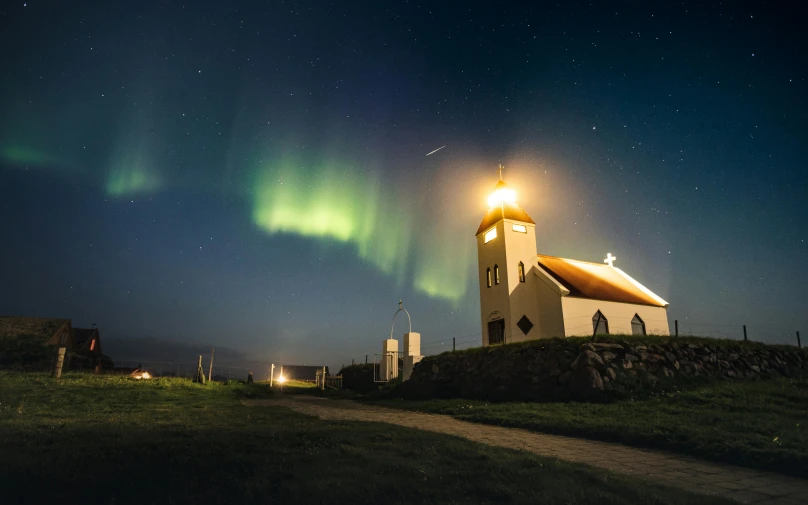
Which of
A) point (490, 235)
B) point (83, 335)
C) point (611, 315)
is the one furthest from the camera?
point (83, 335)

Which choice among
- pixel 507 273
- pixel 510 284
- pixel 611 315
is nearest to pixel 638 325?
pixel 611 315

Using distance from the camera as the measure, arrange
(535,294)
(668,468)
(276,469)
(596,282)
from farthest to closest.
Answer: (596,282), (535,294), (668,468), (276,469)

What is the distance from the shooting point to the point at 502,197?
31.8 meters

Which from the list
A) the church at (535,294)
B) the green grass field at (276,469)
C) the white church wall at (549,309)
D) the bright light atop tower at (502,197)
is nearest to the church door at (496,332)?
the church at (535,294)

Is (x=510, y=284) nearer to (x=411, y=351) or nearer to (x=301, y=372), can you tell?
(x=411, y=351)

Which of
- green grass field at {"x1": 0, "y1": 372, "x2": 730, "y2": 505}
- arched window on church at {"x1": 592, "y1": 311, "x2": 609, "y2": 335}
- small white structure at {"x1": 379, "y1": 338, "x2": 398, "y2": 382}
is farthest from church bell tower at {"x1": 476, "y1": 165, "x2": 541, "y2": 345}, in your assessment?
green grass field at {"x1": 0, "y1": 372, "x2": 730, "y2": 505}

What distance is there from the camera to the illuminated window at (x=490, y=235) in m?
30.5

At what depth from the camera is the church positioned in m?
27.2

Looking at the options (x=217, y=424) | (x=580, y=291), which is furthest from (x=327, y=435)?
(x=580, y=291)

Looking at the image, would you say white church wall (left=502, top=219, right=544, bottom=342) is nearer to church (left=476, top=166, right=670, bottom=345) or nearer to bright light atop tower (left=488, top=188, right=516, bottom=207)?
church (left=476, top=166, right=670, bottom=345)

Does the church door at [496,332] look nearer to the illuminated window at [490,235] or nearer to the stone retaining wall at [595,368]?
the stone retaining wall at [595,368]

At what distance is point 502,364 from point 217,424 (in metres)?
14.6

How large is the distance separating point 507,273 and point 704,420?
17.3 meters

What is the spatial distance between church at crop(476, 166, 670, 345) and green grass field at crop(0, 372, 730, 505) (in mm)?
19531
